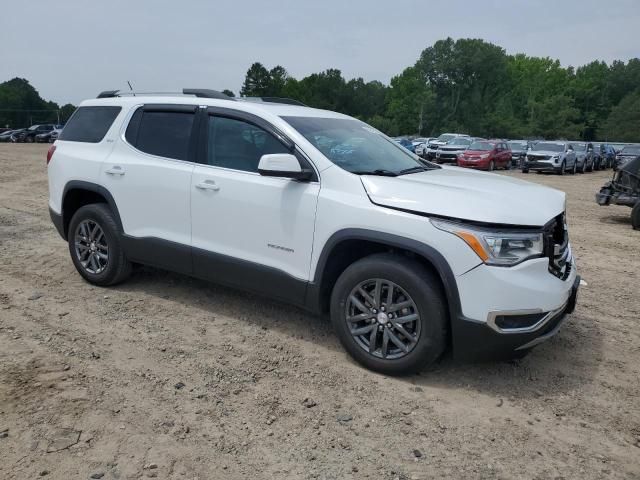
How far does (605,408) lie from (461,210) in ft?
5.12

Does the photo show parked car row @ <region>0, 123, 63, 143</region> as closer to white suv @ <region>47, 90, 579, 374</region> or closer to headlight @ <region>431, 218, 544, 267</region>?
white suv @ <region>47, 90, 579, 374</region>

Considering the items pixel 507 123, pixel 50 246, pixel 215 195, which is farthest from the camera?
pixel 507 123

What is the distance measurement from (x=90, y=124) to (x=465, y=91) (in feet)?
340

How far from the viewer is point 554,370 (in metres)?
3.91

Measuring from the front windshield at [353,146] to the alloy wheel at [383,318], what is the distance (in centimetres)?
90

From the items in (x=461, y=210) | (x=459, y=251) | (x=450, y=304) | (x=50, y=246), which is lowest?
(x=50, y=246)

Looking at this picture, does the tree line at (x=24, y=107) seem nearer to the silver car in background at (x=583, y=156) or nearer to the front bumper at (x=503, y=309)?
the silver car in background at (x=583, y=156)

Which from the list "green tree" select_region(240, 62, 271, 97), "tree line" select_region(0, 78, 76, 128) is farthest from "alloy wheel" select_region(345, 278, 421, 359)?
"green tree" select_region(240, 62, 271, 97)

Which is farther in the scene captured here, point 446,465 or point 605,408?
point 605,408

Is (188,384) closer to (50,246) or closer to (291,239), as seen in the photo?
(291,239)

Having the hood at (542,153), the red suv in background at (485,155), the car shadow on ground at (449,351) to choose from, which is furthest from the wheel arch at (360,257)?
the hood at (542,153)

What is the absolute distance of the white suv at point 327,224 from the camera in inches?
133

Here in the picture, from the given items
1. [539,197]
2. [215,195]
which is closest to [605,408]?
[539,197]

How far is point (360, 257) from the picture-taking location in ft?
13.0
